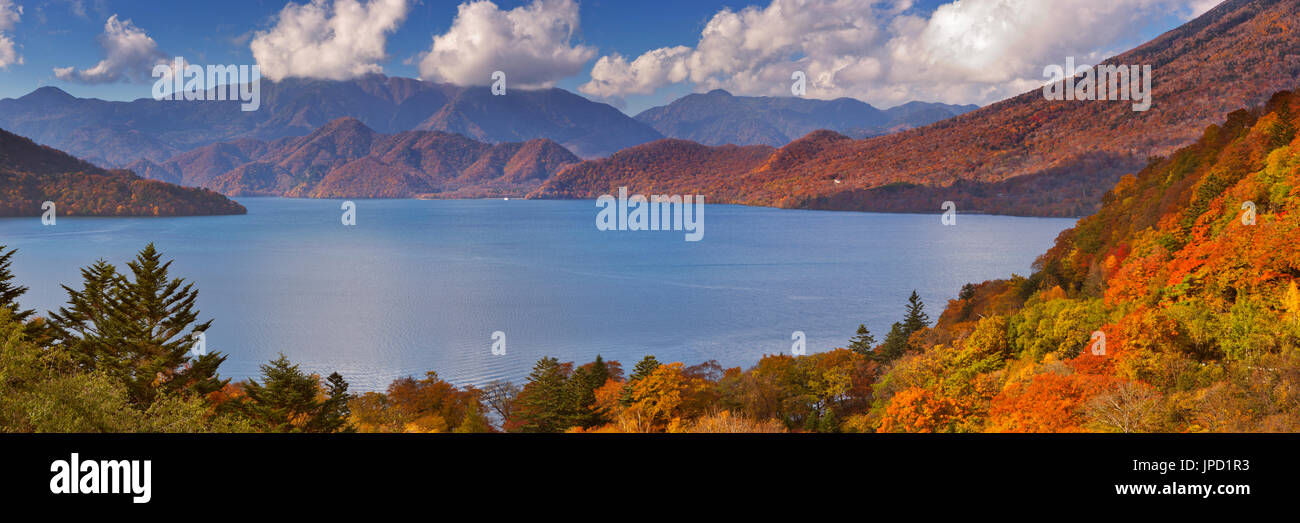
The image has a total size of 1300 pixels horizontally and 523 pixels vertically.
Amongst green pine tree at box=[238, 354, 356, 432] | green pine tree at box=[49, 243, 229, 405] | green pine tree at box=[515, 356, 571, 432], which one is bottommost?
green pine tree at box=[515, 356, 571, 432]

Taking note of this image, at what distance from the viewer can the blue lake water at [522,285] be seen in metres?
41.2

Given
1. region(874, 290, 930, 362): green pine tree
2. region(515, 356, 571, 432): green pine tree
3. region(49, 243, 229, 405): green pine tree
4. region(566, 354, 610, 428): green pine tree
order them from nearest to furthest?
1. region(49, 243, 229, 405): green pine tree
2. region(515, 356, 571, 432): green pine tree
3. region(566, 354, 610, 428): green pine tree
4. region(874, 290, 930, 362): green pine tree

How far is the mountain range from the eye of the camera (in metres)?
142

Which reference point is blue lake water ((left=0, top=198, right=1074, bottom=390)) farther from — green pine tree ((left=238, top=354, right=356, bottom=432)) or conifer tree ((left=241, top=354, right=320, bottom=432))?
conifer tree ((left=241, top=354, right=320, bottom=432))

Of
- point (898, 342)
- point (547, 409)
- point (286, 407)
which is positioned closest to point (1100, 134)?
point (898, 342)

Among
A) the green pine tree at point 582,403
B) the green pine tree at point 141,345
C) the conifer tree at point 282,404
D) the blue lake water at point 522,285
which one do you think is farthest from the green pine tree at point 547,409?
the blue lake water at point 522,285

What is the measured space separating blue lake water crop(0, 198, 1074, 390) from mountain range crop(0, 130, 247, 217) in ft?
90.8

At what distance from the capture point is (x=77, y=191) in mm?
148500

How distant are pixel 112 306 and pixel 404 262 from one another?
5727cm

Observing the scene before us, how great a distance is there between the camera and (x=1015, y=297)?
129 feet

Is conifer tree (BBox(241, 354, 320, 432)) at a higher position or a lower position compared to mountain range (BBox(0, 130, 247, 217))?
lower

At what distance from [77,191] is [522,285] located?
140444mm

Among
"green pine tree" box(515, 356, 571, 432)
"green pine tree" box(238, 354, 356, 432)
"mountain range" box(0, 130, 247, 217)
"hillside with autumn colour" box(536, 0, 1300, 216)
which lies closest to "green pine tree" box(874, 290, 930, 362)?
"green pine tree" box(515, 356, 571, 432)
